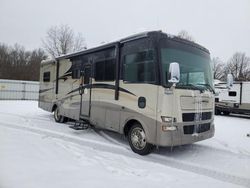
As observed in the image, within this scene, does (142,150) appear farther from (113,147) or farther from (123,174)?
(123,174)

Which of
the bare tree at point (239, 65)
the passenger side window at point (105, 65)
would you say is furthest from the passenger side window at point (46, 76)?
the bare tree at point (239, 65)

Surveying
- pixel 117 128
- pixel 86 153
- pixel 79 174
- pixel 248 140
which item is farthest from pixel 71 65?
pixel 248 140

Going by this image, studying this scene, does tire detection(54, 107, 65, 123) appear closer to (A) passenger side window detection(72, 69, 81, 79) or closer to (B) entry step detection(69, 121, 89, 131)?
(B) entry step detection(69, 121, 89, 131)

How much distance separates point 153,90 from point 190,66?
48.0 inches

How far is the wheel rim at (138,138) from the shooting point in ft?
20.3

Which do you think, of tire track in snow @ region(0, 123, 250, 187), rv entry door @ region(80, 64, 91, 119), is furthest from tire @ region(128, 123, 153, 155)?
rv entry door @ region(80, 64, 91, 119)

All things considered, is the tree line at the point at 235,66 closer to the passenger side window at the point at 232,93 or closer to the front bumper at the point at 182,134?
the passenger side window at the point at 232,93

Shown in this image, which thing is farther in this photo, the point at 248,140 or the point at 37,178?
the point at 248,140

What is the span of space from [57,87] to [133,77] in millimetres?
5563

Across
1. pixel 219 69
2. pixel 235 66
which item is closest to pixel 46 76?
pixel 219 69

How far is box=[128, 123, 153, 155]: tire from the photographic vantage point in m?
6.12

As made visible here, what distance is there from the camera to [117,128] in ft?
22.9

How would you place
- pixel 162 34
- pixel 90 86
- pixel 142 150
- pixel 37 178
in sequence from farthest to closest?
1. pixel 90 86
2. pixel 142 150
3. pixel 162 34
4. pixel 37 178

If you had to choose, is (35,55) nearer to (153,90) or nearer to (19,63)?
(19,63)
